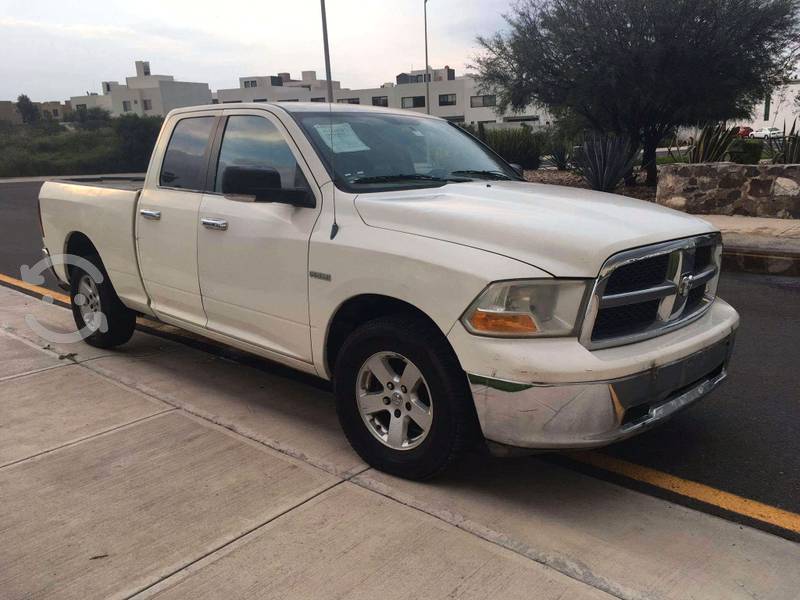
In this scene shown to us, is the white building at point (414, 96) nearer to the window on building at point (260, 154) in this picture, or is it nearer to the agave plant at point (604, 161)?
the agave plant at point (604, 161)

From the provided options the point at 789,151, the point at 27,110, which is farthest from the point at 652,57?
the point at 27,110

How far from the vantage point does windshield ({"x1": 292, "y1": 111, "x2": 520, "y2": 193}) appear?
376cm

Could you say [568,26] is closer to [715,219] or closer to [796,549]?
[715,219]

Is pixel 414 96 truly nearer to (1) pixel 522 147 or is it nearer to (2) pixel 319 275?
(1) pixel 522 147

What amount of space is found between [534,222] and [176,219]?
2.51 m

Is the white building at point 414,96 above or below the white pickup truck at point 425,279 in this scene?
above

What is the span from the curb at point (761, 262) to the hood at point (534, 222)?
5381mm

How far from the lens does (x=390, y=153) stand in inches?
158

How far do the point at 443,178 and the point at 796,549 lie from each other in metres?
2.54

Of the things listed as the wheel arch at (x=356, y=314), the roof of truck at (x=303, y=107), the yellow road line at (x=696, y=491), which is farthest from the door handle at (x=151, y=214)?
the yellow road line at (x=696, y=491)

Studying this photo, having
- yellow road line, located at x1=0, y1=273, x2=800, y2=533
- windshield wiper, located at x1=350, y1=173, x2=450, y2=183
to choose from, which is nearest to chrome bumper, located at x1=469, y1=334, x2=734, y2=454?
yellow road line, located at x1=0, y1=273, x2=800, y2=533

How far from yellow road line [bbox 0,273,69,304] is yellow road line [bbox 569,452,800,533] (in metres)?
6.13

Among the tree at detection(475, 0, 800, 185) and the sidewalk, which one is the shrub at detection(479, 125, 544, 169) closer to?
the tree at detection(475, 0, 800, 185)

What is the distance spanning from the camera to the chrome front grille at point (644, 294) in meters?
2.88
